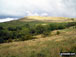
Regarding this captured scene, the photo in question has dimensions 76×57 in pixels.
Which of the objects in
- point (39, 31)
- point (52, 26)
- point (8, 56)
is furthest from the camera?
point (52, 26)

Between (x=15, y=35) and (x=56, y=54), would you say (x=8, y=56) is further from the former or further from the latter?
(x=15, y=35)

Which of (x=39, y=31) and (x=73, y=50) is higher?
(x=73, y=50)

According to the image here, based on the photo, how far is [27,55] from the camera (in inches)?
584

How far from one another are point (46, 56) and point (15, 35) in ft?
286

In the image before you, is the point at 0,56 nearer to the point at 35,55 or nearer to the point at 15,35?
the point at 35,55

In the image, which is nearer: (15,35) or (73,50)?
(73,50)

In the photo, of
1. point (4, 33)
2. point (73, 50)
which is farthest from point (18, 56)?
point (4, 33)

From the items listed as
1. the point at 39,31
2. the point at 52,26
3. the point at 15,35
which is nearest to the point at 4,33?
the point at 15,35

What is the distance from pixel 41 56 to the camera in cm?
1414

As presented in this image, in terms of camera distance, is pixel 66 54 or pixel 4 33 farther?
pixel 4 33

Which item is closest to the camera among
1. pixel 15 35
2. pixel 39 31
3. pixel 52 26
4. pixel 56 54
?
pixel 56 54

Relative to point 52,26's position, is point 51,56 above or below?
above

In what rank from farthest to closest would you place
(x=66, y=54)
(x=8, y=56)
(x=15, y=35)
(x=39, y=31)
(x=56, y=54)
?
1. (x=39, y=31)
2. (x=15, y=35)
3. (x=8, y=56)
4. (x=56, y=54)
5. (x=66, y=54)

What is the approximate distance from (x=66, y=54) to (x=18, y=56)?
229 inches
